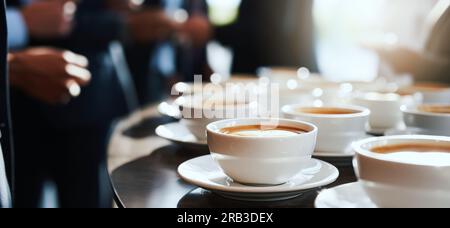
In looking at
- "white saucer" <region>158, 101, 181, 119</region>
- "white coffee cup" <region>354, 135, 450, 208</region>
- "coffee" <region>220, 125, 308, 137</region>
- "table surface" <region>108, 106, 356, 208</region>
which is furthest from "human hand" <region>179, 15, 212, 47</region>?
"white coffee cup" <region>354, 135, 450, 208</region>

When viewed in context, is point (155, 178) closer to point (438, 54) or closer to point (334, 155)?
point (334, 155)

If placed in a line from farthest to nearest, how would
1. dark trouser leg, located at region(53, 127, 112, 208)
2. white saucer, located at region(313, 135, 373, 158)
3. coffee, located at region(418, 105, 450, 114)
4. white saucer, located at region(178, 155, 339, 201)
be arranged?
dark trouser leg, located at region(53, 127, 112, 208)
coffee, located at region(418, 105, 450, 114)
white saucer, located at region(313, 135, 373, 158)
white saucer, located at region(178, 155, 339, 201)

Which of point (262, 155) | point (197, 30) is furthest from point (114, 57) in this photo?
point (262, 155)

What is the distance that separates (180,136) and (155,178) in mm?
257

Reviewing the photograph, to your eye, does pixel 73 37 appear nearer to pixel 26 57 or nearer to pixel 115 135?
pixel 26 57

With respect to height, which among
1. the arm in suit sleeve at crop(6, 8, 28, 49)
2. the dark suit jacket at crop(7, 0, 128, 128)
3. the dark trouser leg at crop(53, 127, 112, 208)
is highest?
the arm in suit sleeve at crop(6, 8, 28, 49)

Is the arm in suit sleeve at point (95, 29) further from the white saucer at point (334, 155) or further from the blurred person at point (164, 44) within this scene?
the white saucer at point (334, 155)

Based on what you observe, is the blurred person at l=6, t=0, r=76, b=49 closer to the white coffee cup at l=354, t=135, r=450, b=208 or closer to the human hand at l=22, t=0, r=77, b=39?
the human hand at l=22, t=0, r=77, b=39

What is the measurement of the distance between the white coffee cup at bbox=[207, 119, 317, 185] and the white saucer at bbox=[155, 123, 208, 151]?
0.29m

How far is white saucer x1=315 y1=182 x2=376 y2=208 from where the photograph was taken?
71cm

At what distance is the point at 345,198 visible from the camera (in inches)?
29.2

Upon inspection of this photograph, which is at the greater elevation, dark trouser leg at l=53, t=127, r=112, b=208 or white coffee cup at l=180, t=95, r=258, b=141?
white coffee cup at l=180, t=95, r=258, b=141

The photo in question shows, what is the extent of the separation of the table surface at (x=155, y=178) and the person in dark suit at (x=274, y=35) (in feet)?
7.40
